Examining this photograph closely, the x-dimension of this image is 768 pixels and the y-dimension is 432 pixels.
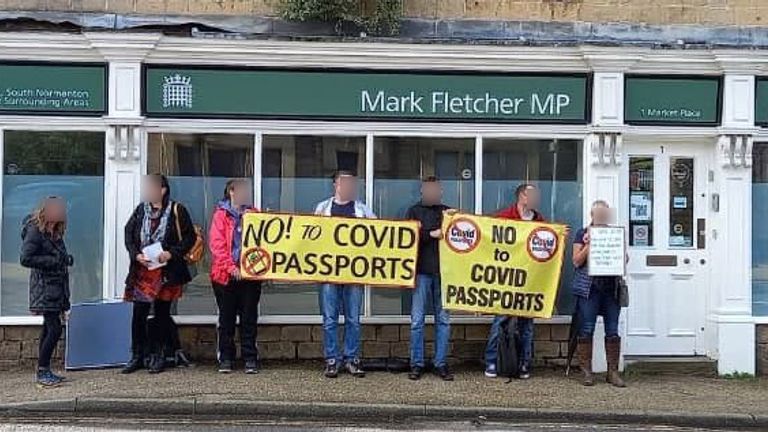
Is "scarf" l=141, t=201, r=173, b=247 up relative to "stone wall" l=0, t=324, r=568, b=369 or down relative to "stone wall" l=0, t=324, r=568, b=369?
up

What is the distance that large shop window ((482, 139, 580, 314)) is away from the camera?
10148 millimetres

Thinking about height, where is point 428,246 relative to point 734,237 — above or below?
below

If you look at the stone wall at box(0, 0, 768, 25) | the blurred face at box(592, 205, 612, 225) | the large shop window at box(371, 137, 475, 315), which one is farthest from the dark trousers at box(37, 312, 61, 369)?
the blurred face at box(592, 205, 612, 225)

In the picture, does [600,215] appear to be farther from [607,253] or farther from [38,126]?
[38,126]

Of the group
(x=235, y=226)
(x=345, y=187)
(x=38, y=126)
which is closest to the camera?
(x=235, y=226)

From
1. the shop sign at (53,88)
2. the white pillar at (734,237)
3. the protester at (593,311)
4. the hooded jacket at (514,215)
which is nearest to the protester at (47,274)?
the shop sign at (53,88)

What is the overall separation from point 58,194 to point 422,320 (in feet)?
13.1

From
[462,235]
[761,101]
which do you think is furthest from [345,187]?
[761,101]

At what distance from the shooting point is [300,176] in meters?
10.1

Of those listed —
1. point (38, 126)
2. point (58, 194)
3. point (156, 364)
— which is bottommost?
point (156, 364)

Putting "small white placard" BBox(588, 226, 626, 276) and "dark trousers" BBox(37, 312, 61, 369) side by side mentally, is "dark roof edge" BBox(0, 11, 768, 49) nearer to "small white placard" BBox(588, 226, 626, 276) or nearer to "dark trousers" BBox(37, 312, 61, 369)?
"small white placard" BBox(588, 226, 626, 276)

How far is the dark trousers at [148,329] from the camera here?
30.4 ft

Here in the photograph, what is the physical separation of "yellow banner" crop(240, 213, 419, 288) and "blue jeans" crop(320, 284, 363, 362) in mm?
104

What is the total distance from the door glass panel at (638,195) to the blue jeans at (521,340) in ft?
5.57
